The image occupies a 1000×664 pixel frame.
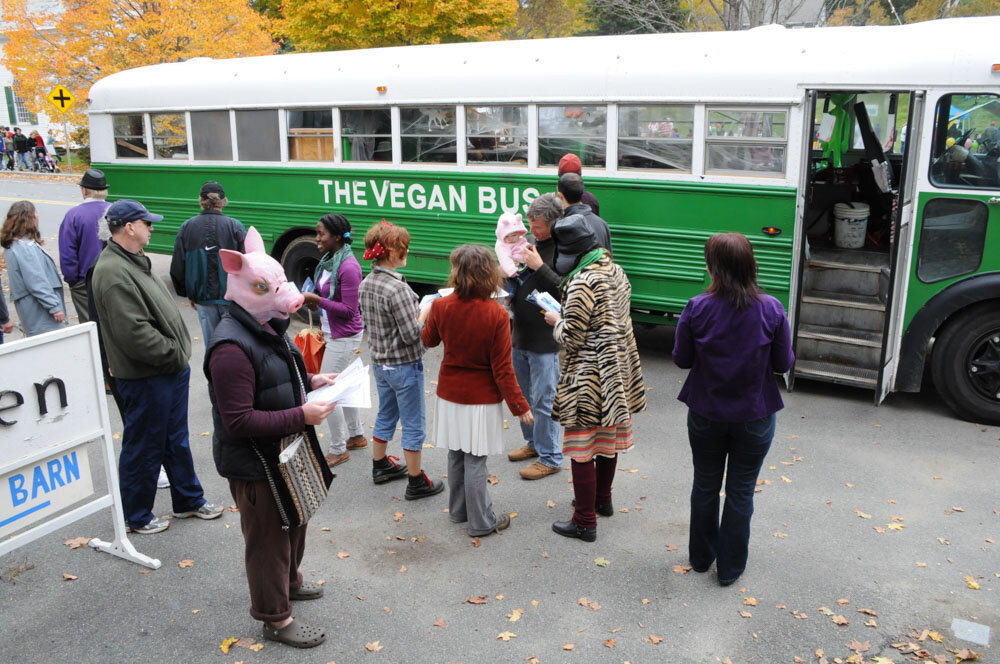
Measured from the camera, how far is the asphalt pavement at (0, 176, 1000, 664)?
3.88 meters

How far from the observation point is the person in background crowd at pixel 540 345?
5.41 metres

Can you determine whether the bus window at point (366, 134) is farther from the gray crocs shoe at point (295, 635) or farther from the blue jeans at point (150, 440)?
the gray crocs shoe at point (295, 635)

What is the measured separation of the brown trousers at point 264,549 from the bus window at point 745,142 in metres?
5.10

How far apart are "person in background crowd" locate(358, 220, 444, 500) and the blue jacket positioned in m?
2.95

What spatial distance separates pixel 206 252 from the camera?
6.72 metres

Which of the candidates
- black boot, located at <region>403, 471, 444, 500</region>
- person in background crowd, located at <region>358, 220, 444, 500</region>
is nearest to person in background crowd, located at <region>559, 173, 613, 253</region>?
person in background crowd, located at <region>358, 220, 444, 500</region>

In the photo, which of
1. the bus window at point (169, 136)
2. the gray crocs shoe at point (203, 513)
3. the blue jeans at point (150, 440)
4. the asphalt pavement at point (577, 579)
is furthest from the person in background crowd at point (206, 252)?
the bus window at point (169, 136)

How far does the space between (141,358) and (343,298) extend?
1591mm

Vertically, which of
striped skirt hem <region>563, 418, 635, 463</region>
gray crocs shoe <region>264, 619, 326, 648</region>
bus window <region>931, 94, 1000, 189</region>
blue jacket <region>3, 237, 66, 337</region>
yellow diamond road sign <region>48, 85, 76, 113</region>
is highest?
yellow diamond road sign <region>48, 85, 76, 113</region>

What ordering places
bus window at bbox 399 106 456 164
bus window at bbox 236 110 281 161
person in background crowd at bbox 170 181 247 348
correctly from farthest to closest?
bus window at bbox 236 110 281 161
bus window at bbox 399 106 456 164
person in background crowd at bbox 170 181 247 348

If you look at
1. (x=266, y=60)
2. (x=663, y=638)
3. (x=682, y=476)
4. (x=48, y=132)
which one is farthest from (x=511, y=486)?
(x=48, y=132)

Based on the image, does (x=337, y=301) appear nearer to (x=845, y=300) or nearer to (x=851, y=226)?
(x=845, y=300)

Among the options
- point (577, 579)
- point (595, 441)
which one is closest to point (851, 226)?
point (595, 441)

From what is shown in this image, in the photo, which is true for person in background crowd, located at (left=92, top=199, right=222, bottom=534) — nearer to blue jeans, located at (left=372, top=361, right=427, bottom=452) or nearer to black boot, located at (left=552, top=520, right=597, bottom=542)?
blue jeans, located at (left=372, top=361, right=427, bottom=452)
